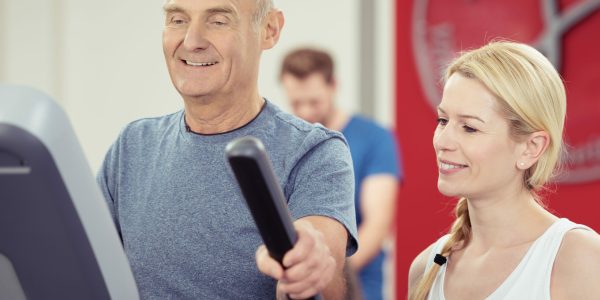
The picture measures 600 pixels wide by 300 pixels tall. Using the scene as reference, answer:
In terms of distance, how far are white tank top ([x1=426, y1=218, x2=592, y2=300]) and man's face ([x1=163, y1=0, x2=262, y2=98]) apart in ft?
1.66

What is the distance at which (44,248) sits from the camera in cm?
86

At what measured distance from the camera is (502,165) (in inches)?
59.9

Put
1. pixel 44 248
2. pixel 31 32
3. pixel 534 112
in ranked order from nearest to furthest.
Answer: pixel 44 248, pixel 534 112, pixel 31 32

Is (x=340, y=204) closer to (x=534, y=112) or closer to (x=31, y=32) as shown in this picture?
(x=534, y=112)

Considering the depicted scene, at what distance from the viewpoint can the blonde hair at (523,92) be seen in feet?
4.98

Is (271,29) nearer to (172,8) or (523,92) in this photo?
(172,8)

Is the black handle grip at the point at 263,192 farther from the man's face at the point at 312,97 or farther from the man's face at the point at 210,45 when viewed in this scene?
the man's face at the point at 312,97

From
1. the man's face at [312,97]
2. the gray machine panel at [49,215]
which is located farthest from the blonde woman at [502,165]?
the man's face at [312,97]

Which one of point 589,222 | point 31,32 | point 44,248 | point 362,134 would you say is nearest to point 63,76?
point 31,32

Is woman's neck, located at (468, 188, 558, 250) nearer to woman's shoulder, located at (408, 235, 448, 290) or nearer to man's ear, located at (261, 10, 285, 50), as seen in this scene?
woman's shoulder, located at (408, 235, 448, 290)

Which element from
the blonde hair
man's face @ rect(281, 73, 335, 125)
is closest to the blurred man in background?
man's face @ rect(281, 73, 335, 125)

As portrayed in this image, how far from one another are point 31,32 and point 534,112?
3050 millimetres

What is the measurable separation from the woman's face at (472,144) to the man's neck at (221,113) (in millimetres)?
313

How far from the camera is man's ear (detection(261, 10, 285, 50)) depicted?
55.2 inches
